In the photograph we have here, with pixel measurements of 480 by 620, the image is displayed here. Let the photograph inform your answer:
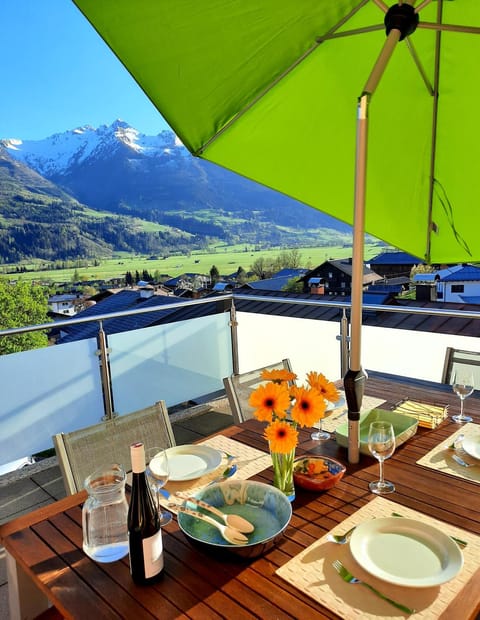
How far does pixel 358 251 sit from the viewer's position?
1.43 metres

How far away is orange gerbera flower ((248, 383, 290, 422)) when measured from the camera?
127cm

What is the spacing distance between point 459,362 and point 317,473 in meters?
1.64

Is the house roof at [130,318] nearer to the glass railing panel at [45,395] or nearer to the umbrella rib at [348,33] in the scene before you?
the glass railing panel at [45,395]

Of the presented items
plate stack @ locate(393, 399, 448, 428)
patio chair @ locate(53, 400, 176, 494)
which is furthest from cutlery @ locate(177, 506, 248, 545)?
plate stack @ locate(393, 399, 448, 428)

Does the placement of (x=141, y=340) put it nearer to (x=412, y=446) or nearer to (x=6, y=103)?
(x=412, y=446)

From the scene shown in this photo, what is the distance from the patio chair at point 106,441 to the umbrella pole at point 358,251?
784 mm

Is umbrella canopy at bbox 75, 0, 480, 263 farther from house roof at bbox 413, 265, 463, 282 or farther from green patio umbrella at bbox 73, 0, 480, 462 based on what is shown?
house roof at bbox 413, 265, 463, 282

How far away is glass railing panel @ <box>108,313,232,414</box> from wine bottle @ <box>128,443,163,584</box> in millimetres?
2569

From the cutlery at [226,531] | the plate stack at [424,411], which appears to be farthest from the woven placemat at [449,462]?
the cutlery at [226,531]

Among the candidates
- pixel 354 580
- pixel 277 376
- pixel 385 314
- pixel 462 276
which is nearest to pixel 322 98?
pixel 277 376

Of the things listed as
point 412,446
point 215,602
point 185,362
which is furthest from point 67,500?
point 185,362

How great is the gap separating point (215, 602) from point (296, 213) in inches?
491

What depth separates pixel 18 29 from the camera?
28125mm

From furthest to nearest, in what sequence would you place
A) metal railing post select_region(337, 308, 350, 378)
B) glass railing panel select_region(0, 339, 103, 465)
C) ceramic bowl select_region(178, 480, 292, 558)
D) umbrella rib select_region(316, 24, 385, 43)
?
metal railing post select_region(337, 308, 350, 378), glass railing panel select_region(0, 339, 103, 465), umbrella rib select_region(316, 24, 385, 43), ceramic bowl select_region(178, 480, 292, 558)
